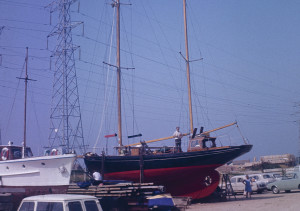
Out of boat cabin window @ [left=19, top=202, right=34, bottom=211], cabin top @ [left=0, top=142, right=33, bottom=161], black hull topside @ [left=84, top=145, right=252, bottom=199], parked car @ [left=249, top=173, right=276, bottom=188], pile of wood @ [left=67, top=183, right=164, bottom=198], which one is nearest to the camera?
boat cabin window @ [left=19, top=202, right=34, bottom=211]

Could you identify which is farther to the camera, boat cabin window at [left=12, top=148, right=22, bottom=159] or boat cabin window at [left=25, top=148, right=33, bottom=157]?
boat cabin window at [left=25, top=148, right=33, bottom=157]

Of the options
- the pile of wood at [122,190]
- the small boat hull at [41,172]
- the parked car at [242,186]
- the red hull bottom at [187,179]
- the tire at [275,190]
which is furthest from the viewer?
the parked car at [242,186]

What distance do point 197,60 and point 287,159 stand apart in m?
33.3

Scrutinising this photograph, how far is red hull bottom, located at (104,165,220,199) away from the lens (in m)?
19.9

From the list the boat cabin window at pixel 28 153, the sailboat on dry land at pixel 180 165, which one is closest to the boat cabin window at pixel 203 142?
the sailboat on dry land at pixel 180 165

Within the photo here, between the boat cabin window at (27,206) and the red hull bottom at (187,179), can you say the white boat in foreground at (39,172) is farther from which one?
the boat cabin window at (27,206)

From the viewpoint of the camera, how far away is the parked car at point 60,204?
23.6 ft

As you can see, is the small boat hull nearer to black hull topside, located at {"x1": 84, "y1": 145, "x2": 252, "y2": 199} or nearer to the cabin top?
the cabin top

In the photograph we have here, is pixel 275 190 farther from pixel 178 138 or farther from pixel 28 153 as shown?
pixel 28 153

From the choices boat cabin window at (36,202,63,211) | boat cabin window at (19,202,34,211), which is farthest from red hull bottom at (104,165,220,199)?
boat cabin window at (36,202,63,211)

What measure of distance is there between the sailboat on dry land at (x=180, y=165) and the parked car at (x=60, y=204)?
12.4 meters

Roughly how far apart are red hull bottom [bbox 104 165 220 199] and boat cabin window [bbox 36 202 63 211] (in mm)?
13162

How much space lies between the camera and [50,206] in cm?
730

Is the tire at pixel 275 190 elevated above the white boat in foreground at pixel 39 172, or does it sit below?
below
